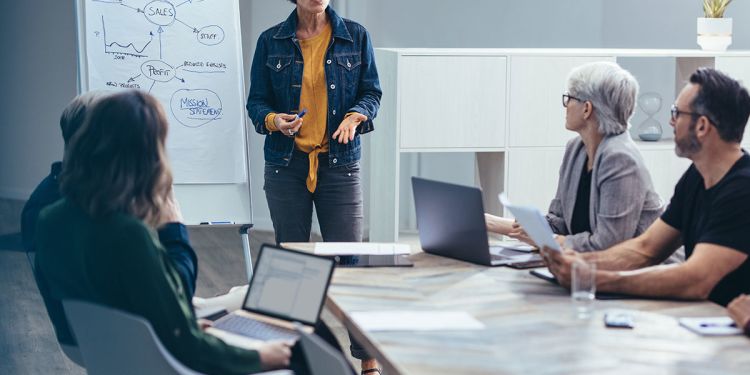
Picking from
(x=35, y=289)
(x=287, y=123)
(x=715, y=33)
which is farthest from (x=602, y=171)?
(x=35, y=289)

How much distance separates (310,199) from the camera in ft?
13.6

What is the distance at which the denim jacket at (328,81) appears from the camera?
13.4ft

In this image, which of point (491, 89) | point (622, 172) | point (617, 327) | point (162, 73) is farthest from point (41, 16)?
point (617, 327)

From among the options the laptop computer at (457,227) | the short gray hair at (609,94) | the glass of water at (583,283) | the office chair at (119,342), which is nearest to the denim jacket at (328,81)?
the laptop computer at (457,227)

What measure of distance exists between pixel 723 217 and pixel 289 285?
115cm

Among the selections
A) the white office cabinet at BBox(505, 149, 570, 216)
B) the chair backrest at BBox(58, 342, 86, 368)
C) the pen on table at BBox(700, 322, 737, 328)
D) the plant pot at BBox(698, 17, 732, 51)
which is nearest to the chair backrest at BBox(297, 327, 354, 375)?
the pen on table at BBox(700, 322, 737, 328)

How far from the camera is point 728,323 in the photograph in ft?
8.16

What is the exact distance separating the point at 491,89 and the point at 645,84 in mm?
1948

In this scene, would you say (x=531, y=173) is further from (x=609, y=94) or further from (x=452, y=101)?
(x=609, y=94)

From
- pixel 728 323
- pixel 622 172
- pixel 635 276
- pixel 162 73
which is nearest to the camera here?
pixel 728 323

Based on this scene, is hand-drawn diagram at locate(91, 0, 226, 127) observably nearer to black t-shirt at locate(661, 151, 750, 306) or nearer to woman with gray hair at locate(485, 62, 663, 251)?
woman with gray hair at locate(485, 62, 663, 251)

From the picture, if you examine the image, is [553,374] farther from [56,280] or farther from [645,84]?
[645,84]

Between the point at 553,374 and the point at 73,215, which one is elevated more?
the point at 73,215

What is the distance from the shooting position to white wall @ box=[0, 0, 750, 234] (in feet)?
22.3
